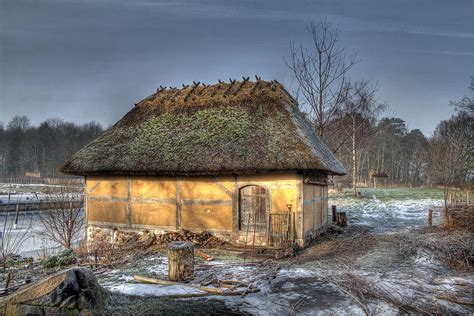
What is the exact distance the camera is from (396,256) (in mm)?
9336

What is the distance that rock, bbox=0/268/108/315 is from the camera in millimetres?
4586

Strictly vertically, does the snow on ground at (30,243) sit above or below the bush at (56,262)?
below

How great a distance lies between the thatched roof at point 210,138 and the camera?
10.3 meters

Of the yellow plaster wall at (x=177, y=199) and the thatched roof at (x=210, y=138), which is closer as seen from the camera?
the thatched roof at (x=210, y=138)

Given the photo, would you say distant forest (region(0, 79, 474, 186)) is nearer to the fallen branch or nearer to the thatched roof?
the thatched roof

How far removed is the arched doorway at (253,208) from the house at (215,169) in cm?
3

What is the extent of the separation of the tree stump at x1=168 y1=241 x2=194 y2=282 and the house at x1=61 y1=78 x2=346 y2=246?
10.5ft

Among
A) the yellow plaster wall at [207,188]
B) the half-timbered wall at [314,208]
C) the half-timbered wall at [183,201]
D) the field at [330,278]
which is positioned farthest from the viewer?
the yellow plaster wall at [207,188]

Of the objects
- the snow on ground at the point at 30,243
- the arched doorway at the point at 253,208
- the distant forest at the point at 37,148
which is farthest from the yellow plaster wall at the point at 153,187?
the distant forest at the point at 37,148

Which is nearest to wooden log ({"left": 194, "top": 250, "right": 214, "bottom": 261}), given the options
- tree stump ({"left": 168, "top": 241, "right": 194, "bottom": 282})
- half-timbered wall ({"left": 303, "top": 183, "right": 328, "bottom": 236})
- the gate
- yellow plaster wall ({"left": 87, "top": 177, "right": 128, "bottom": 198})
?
tree stump ({"left": 168, "top": 241, "right": 194, "bottom": 282})

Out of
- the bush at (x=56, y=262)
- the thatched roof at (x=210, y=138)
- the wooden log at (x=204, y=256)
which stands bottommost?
the bush at (x=56, y=262)

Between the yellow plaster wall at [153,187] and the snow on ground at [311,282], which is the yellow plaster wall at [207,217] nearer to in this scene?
the yellow plaster wall at [153,187]

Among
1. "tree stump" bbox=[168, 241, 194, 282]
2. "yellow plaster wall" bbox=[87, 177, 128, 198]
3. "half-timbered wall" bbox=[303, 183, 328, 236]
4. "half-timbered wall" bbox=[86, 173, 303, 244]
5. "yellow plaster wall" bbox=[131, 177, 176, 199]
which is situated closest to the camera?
"tree stump" bbox=[168, 241, 194, 282]

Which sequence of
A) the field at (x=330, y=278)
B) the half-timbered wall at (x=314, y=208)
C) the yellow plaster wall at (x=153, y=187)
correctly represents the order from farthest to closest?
the yellow plaster wall at (x=153, y=187) < the half-timbered wall at (x=314, y=208) < the field at (x=330, y=278)
